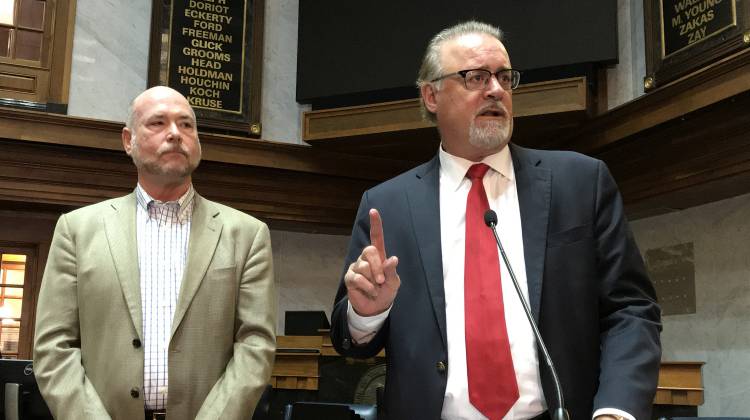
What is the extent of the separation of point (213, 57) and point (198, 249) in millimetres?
4551

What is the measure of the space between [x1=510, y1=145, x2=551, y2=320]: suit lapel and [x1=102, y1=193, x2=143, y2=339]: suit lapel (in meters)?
1.21

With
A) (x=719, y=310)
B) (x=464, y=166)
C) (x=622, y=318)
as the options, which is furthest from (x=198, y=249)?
(x=719, y=310)

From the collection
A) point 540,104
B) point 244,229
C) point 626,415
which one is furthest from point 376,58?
point 626,415

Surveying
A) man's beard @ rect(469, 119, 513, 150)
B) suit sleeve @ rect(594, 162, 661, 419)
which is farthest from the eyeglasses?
suit sleeve @ rect(594, 162, 661, 419)

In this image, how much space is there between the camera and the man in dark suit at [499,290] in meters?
1.83

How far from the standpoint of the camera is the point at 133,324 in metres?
2.53

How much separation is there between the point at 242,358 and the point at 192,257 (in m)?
0.36

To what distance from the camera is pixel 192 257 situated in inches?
105

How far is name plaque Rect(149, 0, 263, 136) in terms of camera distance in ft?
22.3

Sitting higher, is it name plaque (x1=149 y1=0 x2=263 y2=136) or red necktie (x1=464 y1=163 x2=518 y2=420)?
name plaque (x1=149 y1=0 x2=263 y2=136)

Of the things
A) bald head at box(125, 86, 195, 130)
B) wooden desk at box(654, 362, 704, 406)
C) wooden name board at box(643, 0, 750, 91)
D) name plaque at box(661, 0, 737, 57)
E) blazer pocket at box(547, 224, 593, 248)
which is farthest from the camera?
name plaque at box(661, 0, 737, 57)

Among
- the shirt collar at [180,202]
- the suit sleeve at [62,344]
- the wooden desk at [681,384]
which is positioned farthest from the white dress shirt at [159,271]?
the wooden desk at [681,384]

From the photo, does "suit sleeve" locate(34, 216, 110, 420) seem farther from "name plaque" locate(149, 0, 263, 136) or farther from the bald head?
"name plaque" locate(149, 0, 263, 136)

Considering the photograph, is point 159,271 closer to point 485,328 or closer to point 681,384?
point 485,328
